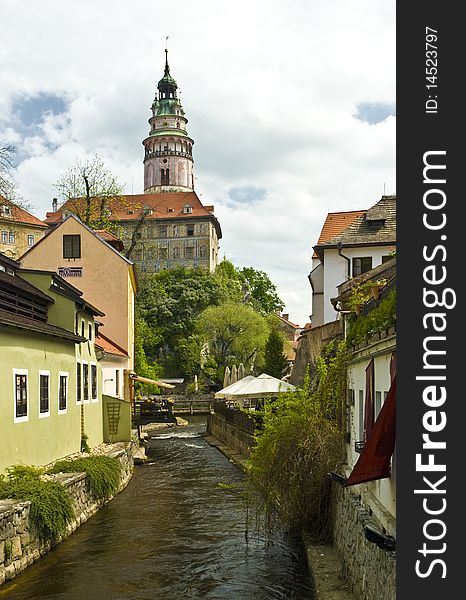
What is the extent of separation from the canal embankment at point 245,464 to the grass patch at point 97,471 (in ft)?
13.2

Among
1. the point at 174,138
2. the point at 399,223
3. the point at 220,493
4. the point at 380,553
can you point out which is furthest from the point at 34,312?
the point at 174,138

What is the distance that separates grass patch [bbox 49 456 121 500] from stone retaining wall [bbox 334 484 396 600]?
707 cm

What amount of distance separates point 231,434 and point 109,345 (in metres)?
6.43

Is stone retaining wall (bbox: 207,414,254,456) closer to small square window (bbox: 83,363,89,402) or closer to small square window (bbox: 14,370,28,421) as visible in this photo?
small square window (bbox: 83,363,89,402)

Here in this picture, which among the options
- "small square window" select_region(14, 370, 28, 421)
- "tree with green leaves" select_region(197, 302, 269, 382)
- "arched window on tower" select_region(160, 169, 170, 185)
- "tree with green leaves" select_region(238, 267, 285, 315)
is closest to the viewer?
"small square window" select_region(14, 370, 28, 421)

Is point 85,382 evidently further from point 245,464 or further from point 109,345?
point 109,345

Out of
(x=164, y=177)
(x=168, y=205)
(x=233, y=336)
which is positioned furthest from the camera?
(x=164, y=177)

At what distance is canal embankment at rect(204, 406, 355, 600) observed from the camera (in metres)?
10.5

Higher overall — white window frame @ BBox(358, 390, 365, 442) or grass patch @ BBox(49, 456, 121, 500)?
white window frame @ BBox(358, 390, 365, 442)

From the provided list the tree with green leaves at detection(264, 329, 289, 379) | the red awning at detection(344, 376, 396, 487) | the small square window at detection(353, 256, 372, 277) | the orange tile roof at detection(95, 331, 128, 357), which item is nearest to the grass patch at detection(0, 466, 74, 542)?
the red awning at detection(344, 376, 396, 487)

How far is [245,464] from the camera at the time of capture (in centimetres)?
2222

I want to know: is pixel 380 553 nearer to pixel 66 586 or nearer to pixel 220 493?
pixel 66 586

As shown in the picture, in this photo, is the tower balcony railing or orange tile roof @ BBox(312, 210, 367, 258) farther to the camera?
the tower balcony railing

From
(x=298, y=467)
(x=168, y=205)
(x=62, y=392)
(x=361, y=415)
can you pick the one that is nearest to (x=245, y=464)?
(x=62, y=392)
